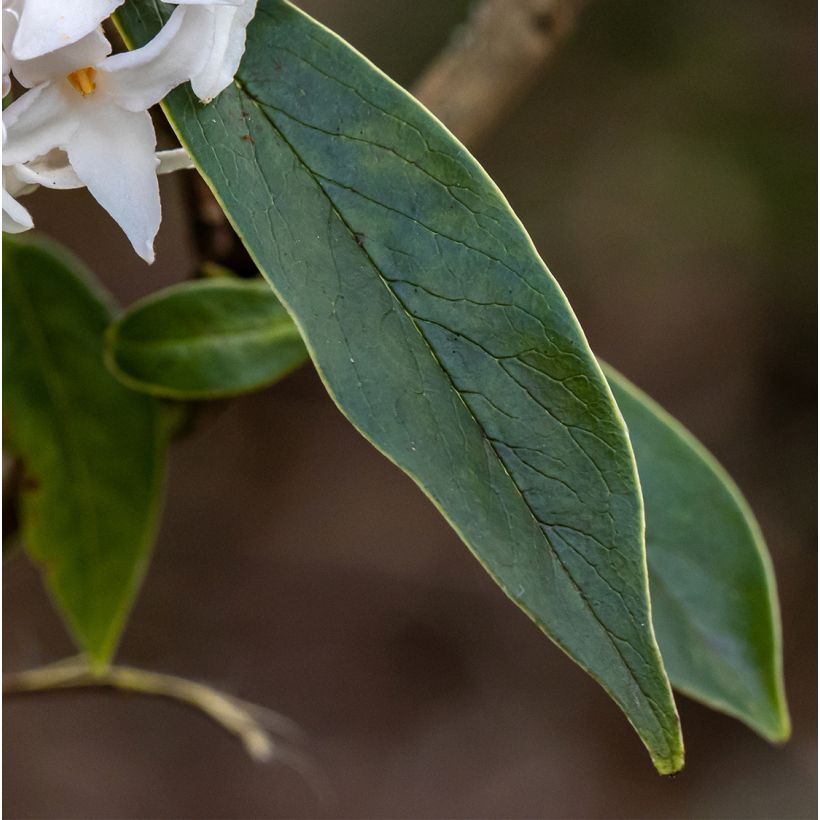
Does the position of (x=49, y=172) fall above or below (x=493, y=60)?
below

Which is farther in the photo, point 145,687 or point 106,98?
point 145,687

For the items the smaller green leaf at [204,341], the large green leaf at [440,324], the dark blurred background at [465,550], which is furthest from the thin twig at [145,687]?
the dark blurred background at [465,550]

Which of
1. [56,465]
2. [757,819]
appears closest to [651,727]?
[56,465]

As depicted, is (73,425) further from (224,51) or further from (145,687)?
(224,51)

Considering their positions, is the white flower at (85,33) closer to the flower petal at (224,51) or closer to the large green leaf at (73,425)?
the flower petal at (224,51)

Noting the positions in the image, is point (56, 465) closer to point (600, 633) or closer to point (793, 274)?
point (600, 633)

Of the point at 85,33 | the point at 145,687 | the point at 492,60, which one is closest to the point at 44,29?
the point at 85,33

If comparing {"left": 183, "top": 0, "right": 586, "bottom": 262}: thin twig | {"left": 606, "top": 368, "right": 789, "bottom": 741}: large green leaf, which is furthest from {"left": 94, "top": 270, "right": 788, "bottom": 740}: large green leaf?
{"left": 183, "top": 0, "right": 586, "bottom": 262}: thin twig
